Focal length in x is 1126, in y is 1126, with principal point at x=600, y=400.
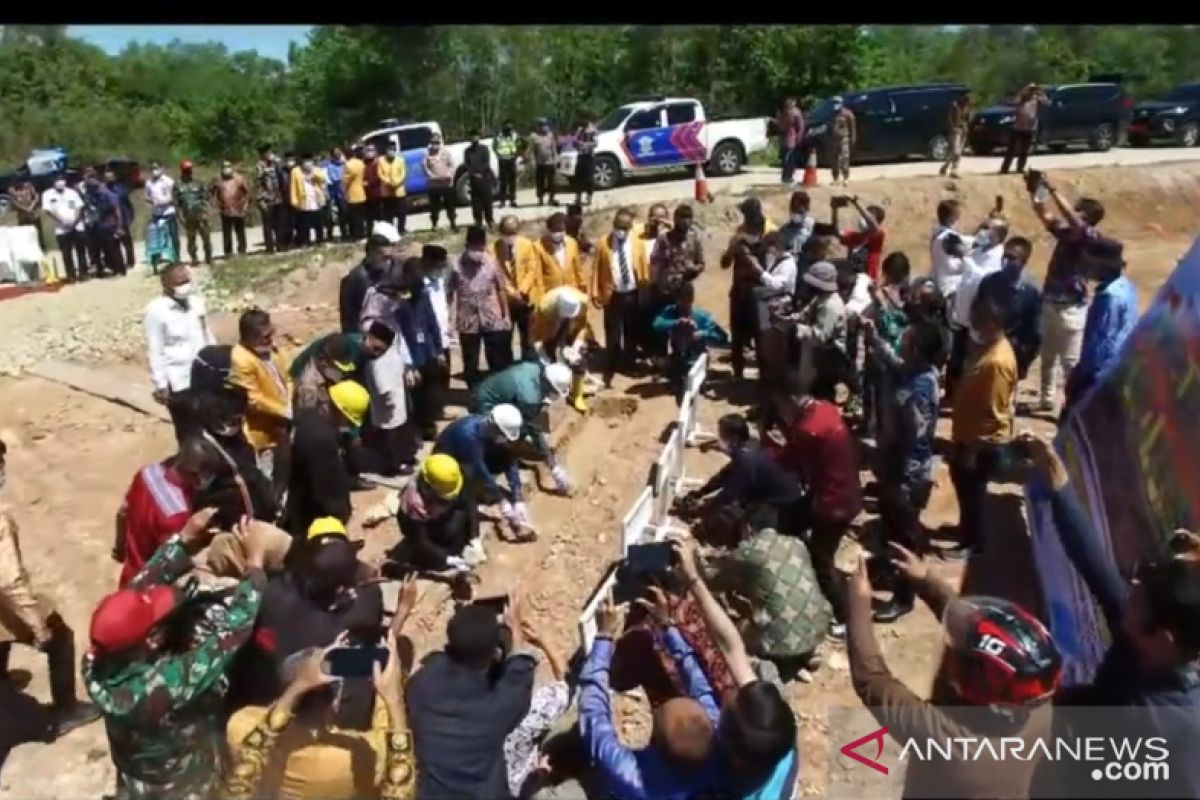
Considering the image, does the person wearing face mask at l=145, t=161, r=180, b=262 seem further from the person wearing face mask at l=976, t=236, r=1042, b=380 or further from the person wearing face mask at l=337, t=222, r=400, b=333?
the person wearing face mask at l=976, t=236, r=1042, b=380

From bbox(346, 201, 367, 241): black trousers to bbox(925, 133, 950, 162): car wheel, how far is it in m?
10.7

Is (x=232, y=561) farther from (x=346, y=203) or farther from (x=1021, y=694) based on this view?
(x=346, y=203)

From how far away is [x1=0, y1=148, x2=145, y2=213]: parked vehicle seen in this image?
2189 centimetres

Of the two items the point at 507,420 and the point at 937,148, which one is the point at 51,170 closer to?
the point at 937,148

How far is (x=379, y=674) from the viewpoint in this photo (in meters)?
3.91

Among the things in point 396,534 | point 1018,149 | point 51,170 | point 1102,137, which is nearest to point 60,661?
point 396,534

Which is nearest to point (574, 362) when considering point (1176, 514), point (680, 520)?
point (680, 520)

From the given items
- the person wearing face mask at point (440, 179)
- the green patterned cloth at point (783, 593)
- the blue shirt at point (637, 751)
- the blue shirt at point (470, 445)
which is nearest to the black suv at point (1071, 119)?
the person wearing face mask at point (440, 179)

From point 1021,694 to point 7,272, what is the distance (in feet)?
49.6

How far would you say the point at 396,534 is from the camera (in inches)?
297

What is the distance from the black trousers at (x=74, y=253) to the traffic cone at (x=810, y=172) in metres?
10.8

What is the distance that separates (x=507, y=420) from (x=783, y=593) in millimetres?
2014

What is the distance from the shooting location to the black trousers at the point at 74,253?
49.2ft

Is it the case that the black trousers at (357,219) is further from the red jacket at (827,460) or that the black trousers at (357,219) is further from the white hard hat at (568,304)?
the red jacket at (827,460)
